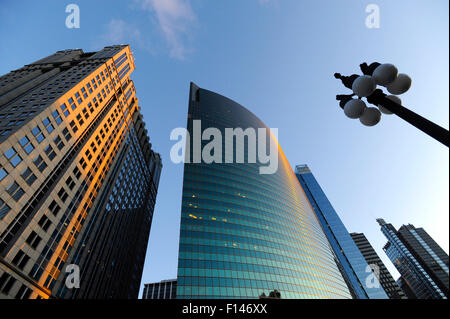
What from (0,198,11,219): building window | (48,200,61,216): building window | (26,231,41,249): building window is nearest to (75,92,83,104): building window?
(48,200,61,216): building window

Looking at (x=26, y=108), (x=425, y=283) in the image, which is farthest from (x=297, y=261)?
(x=425, y=283)

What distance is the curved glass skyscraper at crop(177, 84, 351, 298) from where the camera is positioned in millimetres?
43000

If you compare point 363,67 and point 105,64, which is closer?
point 363,67

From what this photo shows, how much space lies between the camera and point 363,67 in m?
6.78

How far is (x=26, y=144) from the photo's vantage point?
3597 centimetres

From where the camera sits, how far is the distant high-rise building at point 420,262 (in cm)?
14788

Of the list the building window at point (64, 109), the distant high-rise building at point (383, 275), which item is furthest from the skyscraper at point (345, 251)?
the building window at point (64, 109)

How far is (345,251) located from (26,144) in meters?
145

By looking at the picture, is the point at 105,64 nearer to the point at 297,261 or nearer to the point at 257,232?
the point at 257,232

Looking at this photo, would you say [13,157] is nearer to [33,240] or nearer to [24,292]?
[33,240]

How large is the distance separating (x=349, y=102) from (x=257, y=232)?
5447cm

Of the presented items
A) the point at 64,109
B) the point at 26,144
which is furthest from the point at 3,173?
the point at 64,109

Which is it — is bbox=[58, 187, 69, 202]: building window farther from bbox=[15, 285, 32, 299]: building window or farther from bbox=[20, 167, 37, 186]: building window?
bbox=[15, 285, 32, 299]: building window

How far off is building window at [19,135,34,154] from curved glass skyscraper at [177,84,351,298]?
30.8m
